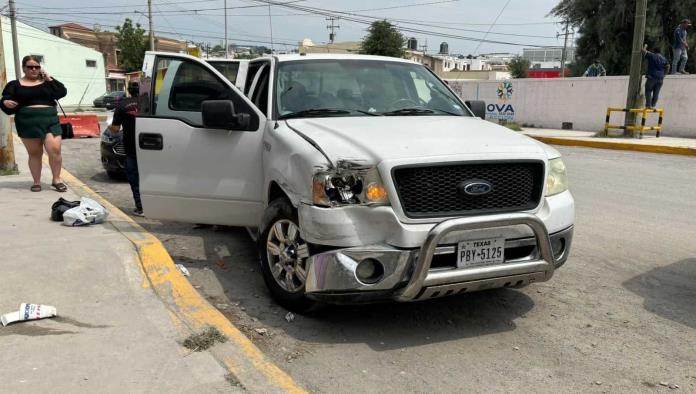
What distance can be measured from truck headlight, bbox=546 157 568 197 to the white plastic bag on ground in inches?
172

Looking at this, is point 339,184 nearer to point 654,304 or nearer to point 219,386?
point 219,386

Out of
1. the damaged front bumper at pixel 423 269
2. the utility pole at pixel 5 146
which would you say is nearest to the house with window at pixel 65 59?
the utility pole at pixel 5 146

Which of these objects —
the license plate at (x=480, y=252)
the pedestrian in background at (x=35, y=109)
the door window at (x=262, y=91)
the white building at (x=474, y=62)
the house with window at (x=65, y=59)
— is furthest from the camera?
the white building at (x=474, y=62)

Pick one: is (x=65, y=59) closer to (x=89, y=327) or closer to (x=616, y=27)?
(x=616, y=27)

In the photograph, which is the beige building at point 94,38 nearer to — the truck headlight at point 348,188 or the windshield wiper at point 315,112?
the windshield wiper at point 315,112

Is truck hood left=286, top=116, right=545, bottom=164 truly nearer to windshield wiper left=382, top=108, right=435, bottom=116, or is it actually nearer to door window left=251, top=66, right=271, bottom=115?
windshield wiper left=382, top=108, right=435, bottom=116

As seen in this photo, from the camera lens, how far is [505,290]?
456 centimetres

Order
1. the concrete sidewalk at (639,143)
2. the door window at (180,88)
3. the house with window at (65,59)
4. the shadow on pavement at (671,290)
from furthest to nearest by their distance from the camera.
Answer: the house with window at (65,59)
the concrete sidewalk at (639,143)
the door window at (180,88)
the shadow on pavement at (671,290)

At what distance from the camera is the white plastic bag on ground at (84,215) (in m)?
5.80

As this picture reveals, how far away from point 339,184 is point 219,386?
1.30 meters

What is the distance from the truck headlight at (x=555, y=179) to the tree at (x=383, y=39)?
44.5 meters

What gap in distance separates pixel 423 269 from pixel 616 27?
28369 millimetres

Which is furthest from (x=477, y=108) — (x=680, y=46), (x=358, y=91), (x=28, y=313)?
(x=680, y=46)

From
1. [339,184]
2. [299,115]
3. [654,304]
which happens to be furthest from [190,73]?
[654,304]
